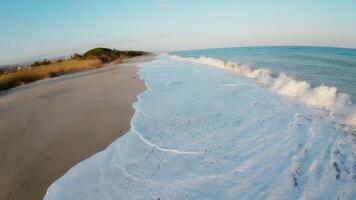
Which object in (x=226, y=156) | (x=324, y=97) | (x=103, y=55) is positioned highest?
(x=324, y=97)

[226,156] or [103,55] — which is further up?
[226,156]

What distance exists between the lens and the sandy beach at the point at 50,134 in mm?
4020

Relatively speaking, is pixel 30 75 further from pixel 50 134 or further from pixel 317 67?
pixel 317 67

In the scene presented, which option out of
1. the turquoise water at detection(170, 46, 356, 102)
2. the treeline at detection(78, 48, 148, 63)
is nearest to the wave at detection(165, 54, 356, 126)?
the turquoise water at detection(170, 46, 356, 102)

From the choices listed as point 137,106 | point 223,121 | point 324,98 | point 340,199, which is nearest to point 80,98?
point 137,106

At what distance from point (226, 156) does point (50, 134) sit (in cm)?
376

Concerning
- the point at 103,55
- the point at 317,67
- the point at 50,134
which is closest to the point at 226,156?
the point at 50,134

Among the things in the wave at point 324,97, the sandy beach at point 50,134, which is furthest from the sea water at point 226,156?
the sandy beach at point 50,134

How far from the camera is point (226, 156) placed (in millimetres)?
4363

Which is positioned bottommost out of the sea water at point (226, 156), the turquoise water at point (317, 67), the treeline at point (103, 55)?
the treeline at point (103, 55)

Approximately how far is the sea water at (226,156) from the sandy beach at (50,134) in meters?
0.32

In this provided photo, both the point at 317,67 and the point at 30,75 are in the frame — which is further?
the point at 30,75

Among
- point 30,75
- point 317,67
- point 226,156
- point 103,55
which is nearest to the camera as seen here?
point 226,156

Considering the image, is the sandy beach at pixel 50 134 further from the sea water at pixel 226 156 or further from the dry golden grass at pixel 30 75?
the dry golden grass at pixel 30 75
